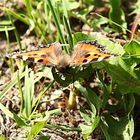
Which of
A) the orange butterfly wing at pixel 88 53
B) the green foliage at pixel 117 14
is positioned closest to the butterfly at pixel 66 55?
the orange butterfly wing at pixel 88 53

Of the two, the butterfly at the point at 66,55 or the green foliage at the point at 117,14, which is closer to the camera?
the butterfly at the point at 66,55

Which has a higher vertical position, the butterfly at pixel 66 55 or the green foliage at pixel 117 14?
the butterfly at pixel 66 55

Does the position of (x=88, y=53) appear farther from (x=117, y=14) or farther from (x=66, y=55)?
(x=117, y=14)

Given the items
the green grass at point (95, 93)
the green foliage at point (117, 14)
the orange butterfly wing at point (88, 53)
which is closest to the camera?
the orange butterfly wing at point (88, 53)

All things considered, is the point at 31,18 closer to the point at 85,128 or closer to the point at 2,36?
the point at 2,36

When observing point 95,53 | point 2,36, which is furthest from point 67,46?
point 2,36

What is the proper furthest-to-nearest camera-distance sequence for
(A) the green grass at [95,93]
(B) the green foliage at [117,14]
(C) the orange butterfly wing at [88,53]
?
(B) the green foliage at [117,14], (A) the green grass at [95,93], (C) the orange butterfly wing at [88,53]

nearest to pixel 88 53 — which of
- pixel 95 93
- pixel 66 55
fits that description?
pixel 66 55

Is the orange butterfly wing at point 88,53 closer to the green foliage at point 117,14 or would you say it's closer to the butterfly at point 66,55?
the butterfly at point 66,55
